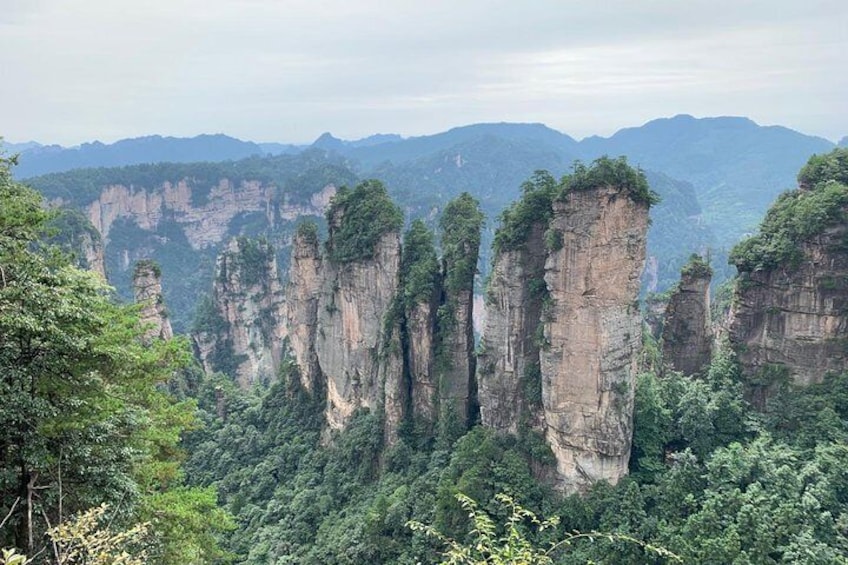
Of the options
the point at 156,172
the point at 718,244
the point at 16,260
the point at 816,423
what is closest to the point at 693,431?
the point at 816,423

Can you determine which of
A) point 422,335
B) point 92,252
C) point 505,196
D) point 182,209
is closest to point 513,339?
point 422,335

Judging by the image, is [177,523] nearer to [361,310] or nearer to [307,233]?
[361,310]

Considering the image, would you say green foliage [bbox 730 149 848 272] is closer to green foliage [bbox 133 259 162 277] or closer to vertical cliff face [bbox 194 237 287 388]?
green foliage [bbox 133 259 162 277]

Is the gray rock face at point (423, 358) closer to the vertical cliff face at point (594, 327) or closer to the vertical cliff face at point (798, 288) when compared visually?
the vertical cliff face at point (594, 327)

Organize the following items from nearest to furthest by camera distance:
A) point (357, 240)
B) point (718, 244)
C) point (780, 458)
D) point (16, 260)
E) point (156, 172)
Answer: point (16, 260) < point (780, 458) < point (357, 240) < point (156, 172) < point (718, 244)

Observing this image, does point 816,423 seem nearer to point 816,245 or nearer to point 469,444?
point 816,245

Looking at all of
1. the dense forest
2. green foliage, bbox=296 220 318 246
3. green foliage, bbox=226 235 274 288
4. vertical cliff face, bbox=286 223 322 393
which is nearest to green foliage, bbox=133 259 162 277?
the dense forest

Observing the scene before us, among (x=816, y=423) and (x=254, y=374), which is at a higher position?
(x=816, y=423)
